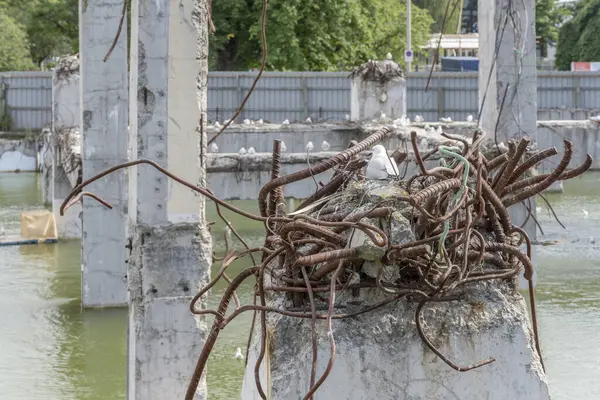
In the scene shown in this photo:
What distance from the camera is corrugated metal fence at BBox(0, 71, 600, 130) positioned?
31.8 metres

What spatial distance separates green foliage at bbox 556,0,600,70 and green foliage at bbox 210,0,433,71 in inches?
433

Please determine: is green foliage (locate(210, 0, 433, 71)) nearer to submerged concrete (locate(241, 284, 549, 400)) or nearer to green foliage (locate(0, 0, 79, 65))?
green foliage (locate(0, 0, 79, 65))

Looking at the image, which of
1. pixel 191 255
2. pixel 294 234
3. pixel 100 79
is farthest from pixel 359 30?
pixel 294 234

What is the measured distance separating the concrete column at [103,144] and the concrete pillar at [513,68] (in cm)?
467

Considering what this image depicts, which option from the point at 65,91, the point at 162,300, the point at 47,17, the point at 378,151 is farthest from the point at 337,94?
the point at 378,151

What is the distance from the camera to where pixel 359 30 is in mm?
37594

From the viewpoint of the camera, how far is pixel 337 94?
Result: 32219 millimetres

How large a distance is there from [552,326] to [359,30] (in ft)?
80.6

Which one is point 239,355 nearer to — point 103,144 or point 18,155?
point 103,144

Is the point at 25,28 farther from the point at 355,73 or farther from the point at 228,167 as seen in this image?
the point at 228,167

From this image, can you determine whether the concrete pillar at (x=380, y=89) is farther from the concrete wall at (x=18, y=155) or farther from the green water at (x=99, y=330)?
the concrete wall at (x=18, y=155)

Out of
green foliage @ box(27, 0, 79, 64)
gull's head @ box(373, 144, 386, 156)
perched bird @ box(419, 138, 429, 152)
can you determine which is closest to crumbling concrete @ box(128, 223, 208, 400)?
gull's head @ box(373, 144, 386, 156)

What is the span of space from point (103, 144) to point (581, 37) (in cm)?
3569

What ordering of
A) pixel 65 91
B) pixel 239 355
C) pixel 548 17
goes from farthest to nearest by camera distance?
pixel 548 17 → pixel 65 91 → pixel 239 355
